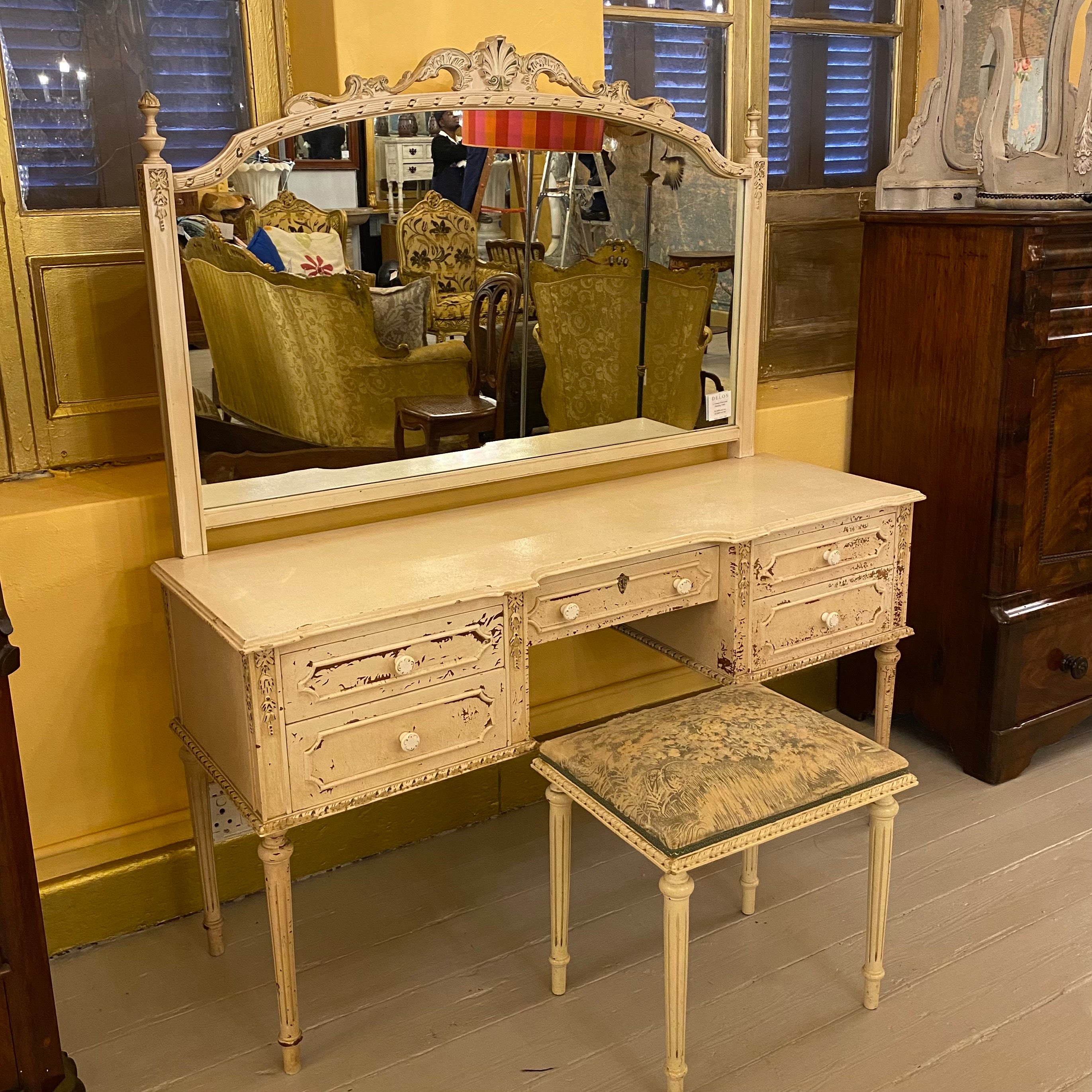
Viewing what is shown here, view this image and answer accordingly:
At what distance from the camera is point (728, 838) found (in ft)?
5.87

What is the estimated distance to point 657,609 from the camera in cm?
213

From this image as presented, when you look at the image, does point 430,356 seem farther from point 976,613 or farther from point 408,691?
point 976,613

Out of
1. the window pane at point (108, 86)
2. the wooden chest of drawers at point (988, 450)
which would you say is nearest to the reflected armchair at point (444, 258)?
the window pane at point (108, 86)

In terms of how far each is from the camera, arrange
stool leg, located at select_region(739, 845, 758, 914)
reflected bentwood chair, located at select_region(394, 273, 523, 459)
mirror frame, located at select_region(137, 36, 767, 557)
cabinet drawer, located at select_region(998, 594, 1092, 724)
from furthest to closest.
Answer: cabinet drawer, located at select_region(998, 594, 1092, 724) < stool leg, located at select_region(739, 845, 758, 914) < reflected bentwood chair, located at select_region(394, 273, 523, 459) < mirror frame, located at select_region(137, 36, 767, 557)

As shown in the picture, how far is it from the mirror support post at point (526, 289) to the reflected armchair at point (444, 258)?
7 cm

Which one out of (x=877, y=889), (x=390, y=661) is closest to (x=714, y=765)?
(x=877, y=889)

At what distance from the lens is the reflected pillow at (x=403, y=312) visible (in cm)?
212

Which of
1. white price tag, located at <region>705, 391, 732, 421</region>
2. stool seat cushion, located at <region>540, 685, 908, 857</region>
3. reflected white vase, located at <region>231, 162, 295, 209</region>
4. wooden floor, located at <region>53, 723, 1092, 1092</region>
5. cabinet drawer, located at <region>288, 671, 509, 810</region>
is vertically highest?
reflected white vase, located at <region>231, 162, 295, 209</region>

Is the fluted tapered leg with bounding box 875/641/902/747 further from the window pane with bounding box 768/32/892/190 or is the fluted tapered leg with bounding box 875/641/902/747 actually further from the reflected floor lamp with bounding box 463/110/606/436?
the window pane with bounding box 768/32/892/190

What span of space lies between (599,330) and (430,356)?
40 centimetres

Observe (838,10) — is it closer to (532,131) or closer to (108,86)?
(532,131)

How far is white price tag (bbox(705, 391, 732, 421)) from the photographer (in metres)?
2.61

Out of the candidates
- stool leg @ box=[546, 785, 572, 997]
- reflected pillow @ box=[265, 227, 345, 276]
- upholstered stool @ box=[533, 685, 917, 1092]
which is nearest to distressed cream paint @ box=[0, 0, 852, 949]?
reflected pillow @ box=[265, 227, 345, 276]

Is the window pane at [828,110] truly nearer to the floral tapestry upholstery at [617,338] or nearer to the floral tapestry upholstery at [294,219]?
the floral tapestry upholstery at [617,338]
